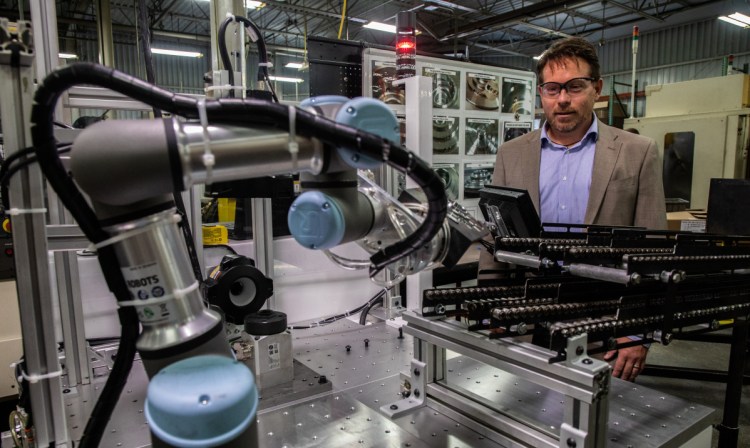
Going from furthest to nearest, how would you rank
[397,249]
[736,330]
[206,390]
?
[736,330], [397,249], [206,390]

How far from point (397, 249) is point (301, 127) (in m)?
0.22

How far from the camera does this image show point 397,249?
615 millimetres

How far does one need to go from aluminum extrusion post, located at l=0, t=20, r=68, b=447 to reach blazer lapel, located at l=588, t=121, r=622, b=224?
4.34 ft

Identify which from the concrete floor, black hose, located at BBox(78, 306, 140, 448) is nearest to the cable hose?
black hose, located at BBox(78, 306, 140, 448)

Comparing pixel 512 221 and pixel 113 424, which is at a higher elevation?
pixel 512 221

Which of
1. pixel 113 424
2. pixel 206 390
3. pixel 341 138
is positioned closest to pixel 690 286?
pixel 341 138

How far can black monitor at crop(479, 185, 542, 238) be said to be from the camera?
0.85m

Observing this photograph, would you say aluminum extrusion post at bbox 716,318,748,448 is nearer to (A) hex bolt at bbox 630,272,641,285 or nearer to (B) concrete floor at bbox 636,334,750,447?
(B) concrete floor at bbox 636,334,750,447

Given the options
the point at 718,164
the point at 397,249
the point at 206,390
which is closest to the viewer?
the point at 206,390

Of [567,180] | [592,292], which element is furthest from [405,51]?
[592,292]

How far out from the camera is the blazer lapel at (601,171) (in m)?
1.40

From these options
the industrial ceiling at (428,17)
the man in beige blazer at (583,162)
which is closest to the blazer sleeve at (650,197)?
the man in beige blazer at (583,162)

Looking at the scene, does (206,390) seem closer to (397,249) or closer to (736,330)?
(397,249)

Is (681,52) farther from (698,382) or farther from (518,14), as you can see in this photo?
(698,382)
